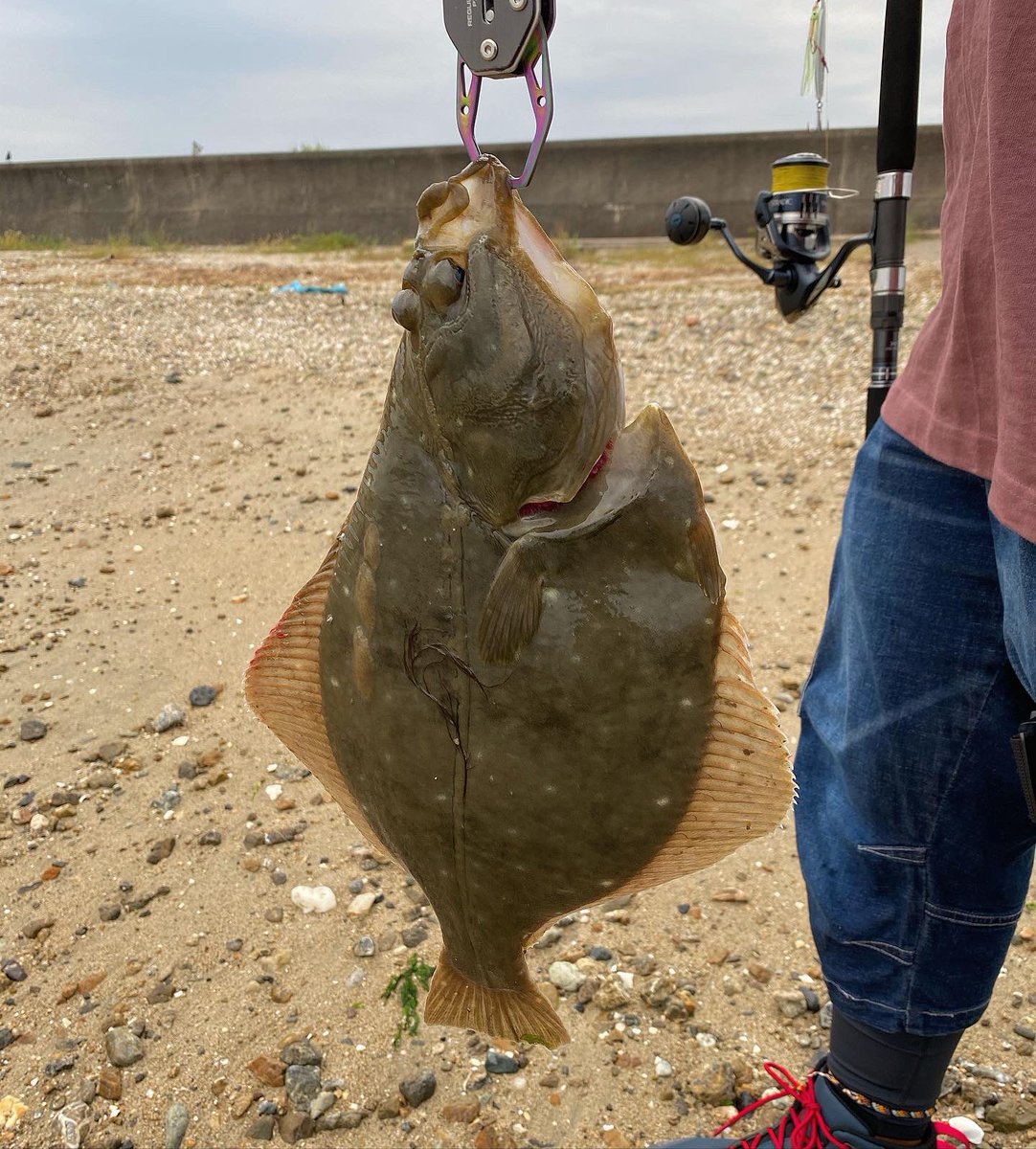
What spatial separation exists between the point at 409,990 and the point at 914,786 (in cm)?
151

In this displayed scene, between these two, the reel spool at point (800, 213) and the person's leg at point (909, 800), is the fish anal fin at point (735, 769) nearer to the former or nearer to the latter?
A: the person's leg at point (909, 800)

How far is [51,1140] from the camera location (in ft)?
7.76

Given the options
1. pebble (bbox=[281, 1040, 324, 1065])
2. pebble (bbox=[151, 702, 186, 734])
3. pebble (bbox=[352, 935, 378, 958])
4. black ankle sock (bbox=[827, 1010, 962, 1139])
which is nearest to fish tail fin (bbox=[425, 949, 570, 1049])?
black ankle sock (bbox=[827, 1010, 962, 1139])

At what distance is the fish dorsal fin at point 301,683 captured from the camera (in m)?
1.35

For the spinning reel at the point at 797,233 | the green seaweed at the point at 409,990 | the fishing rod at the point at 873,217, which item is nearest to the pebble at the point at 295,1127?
the green seaweed at the point at 409,990

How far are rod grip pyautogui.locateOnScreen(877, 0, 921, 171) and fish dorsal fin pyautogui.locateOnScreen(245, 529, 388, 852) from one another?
6.57 feet

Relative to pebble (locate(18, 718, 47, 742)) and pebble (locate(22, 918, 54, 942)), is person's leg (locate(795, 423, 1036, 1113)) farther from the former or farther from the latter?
pebble (locate(18, 718, 47, 742))

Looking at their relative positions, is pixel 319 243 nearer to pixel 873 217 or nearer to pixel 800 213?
pixel 800 213

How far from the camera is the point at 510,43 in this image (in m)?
1.00

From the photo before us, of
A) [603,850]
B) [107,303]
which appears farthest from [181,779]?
[107,303]

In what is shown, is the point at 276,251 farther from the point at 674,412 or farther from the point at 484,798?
the point at 484,798

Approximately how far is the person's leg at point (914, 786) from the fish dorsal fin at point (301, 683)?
94 cm

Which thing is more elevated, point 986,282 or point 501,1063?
point 986,282

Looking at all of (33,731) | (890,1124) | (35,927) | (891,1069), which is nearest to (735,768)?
(891,1069)
